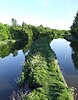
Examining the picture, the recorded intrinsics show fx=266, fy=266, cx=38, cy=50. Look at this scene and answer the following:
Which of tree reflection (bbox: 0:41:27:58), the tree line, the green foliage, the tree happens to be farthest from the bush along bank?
the green foliage

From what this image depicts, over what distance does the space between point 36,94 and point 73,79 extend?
59.0ft

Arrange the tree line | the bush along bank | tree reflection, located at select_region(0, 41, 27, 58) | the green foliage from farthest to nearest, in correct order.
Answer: the tree line < the green foliage < tree reflection, located at select_region(0, 41, 27, 58) < the bush along bank

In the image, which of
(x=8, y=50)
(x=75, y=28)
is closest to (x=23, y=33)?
(x=75, y=28)

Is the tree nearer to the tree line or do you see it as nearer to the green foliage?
the tree line

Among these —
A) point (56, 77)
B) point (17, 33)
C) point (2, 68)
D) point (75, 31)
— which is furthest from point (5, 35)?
point (56, 77)

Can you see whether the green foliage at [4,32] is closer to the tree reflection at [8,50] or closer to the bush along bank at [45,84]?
the tree reflection at [8,50]

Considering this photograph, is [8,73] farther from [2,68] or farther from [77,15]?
[77,15]

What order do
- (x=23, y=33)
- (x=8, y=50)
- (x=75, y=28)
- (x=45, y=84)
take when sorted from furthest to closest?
(x=23, y=33)
(x=75, y=28)
(x=8, y=50)
(x=45, y=84)

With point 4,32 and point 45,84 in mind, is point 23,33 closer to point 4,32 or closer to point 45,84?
point 4,32

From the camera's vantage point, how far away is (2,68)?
49812mm

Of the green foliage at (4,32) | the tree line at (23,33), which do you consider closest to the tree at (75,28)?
the tree line at (23,33)

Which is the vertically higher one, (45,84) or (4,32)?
(4,32)

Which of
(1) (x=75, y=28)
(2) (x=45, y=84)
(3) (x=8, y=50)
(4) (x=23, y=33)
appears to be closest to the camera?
(2) (x=45, y=84)

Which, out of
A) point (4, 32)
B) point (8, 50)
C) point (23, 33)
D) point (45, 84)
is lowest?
point (45, 84)
